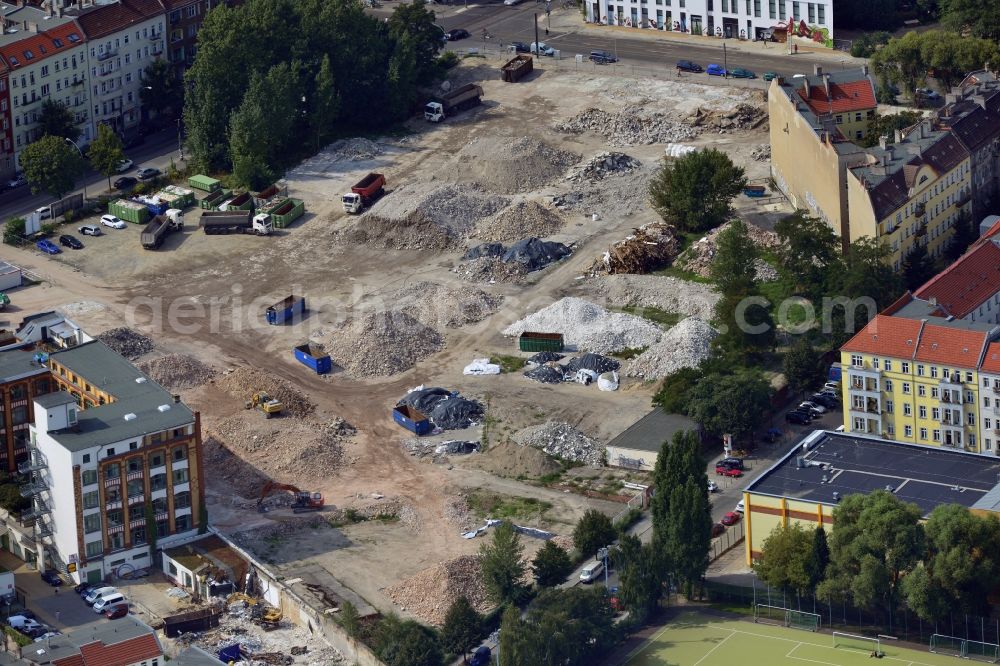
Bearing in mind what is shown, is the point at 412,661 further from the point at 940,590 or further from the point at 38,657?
the point at 940,590

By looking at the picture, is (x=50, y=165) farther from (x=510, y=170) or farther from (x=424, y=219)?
(x=510, y=170)

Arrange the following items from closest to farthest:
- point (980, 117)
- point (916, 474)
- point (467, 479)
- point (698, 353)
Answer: point (916, 474) → point (467, 479) → point (698, 353) → point (980, 117)

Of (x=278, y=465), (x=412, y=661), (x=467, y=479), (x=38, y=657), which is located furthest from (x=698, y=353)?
(x=38, y=657)

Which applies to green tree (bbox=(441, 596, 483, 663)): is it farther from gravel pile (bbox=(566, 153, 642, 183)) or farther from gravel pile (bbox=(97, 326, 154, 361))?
gravel pile (bbox=(566, 153, 642, 183))

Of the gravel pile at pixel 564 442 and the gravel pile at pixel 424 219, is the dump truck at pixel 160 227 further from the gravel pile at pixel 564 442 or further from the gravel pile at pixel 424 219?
the gravel pile at pixel 564 442

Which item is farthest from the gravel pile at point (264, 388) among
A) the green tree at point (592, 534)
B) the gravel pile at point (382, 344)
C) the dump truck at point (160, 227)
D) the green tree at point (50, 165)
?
the green tree at point (50, 165)

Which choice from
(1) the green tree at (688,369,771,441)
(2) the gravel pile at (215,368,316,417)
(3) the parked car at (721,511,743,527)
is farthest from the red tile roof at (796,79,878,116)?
(3) the parked car at (721,511,743,527)

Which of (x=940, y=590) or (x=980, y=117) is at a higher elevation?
(x=980, y=117)
